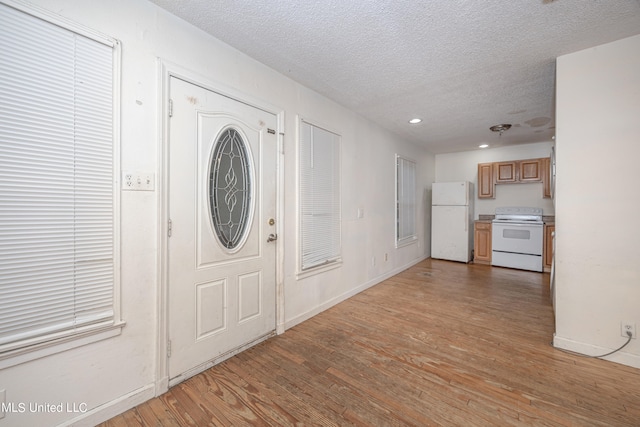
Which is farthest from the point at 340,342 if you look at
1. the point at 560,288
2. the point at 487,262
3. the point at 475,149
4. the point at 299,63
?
the point at 475,149

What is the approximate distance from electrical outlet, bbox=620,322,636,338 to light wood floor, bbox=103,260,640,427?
10.1 inches

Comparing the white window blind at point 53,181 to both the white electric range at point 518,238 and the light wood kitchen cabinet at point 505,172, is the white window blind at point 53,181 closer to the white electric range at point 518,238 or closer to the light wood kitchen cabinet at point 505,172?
the white electric range at point 518,238

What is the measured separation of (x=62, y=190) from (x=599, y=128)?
12.3ft

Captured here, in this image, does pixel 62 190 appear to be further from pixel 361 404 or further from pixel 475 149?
pixel 475 149

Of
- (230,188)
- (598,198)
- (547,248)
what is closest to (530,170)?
(547,248)

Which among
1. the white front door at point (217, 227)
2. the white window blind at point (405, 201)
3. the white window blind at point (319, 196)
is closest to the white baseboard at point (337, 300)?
the white front door at point (217, 227)

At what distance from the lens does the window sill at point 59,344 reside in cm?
125

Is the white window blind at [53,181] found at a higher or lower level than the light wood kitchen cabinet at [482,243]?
higher

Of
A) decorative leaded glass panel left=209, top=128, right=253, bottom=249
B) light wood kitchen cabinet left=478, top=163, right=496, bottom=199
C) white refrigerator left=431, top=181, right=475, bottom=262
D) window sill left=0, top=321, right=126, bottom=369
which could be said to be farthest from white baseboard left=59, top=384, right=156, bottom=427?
light wood kitchen cabinet left=478, top=163, right=496, bottom=199

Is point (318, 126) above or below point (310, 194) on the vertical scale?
above

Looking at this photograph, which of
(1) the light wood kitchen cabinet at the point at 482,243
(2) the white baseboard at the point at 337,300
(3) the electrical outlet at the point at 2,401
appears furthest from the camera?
(1) the light wood kitchen cabinet at the point at 482,243

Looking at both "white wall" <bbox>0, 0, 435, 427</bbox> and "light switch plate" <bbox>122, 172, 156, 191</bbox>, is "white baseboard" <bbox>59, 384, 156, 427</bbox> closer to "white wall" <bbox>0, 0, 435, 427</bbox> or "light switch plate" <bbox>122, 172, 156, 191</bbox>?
"white wall" <bbox>0, 0, 435, 427</bbox>

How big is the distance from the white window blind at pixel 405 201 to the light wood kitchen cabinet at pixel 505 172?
6.22ft

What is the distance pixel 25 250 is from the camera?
1.30m
